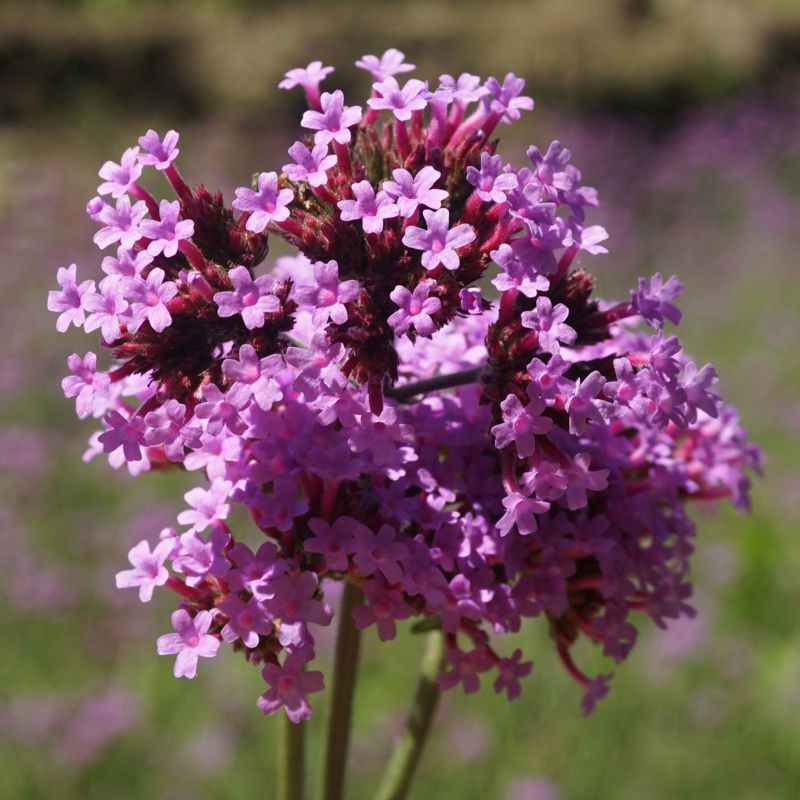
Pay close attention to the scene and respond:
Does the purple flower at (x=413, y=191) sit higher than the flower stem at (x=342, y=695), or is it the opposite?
the purple flower at (x=413, y=191)

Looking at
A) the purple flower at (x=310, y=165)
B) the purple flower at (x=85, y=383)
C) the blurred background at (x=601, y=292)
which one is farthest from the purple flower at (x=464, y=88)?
the blurred background at (x=601, y=292)

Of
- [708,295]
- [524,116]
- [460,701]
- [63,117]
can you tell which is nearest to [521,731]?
[460,701]

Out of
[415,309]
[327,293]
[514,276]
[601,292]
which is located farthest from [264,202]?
[601,292]

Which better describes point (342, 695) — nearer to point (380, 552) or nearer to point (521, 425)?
point (380, 552)

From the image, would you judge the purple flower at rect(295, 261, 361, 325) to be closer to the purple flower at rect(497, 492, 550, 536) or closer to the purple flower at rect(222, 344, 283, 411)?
the purple flower at rect(222, 344, 283, 411)

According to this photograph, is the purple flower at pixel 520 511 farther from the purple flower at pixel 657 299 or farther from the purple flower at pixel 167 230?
the purple flower at pixel 167 230
